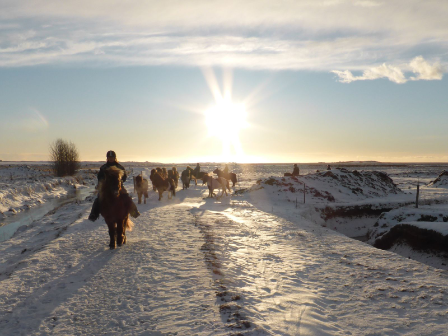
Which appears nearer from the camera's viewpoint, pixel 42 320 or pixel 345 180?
pixel 42 320

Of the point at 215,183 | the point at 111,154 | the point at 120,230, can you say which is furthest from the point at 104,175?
the point at 215,183

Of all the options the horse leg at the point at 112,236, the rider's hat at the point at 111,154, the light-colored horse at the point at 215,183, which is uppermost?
the rider's hat at the point at 111,154

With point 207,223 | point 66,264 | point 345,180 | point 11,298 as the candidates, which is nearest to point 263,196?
point 345,180

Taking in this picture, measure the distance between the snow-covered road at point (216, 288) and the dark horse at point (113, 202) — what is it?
654 mm

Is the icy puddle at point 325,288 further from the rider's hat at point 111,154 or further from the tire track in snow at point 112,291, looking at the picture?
the rider's hat at point 111,154

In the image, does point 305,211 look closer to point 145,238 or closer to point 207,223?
point 207,223

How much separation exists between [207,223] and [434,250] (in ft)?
23.4

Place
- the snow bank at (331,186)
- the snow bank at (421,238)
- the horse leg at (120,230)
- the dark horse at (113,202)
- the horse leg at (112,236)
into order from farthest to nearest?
the snow bank at (331,186) < the horse leg at (120,230) < the horse leg at (112,236) < the snow bank at (421,238) < the dark horse at (113,202)

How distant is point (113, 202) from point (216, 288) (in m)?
3.95

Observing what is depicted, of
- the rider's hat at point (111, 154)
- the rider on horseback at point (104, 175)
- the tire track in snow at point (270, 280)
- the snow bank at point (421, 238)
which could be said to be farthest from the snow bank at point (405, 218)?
the rider's hat at point (111, 154)

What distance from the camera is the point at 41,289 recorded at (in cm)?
539

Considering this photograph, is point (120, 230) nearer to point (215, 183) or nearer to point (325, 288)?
point (325, 288)

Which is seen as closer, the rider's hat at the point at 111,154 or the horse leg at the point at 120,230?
the rider's hat at the point at 111,154

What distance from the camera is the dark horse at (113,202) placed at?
25.3 ft
